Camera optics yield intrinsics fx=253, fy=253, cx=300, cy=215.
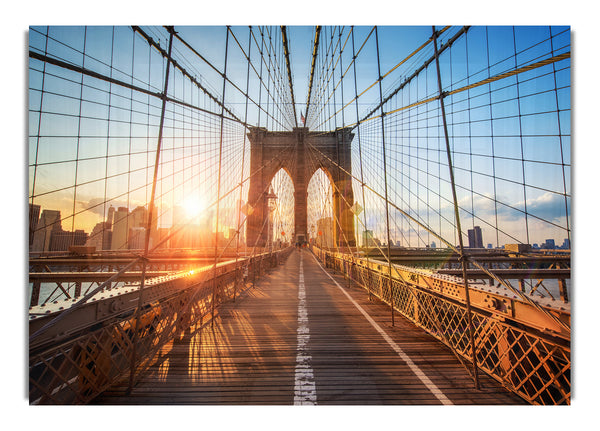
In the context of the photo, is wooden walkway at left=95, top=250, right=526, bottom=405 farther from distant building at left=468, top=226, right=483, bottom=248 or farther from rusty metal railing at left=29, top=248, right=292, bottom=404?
distant building at left=468, top=226, right=483, bottom=248

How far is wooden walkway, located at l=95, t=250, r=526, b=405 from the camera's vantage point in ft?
8.33

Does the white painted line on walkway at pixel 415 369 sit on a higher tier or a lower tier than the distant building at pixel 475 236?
lower

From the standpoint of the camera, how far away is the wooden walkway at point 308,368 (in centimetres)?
254

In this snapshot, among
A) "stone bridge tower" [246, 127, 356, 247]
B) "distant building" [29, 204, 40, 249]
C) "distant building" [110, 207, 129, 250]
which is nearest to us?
"distant building" [29, 204, 40, 249]

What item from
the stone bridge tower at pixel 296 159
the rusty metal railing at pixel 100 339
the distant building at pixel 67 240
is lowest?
the rusty metal railing at pixel 100 339

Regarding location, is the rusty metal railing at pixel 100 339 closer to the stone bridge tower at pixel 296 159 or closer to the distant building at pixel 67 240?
the distant building at pixel 67 240

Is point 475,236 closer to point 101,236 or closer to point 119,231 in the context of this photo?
point 119,231

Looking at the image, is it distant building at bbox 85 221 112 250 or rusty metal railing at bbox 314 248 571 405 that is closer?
rusty metal railing at bbox 314 248 571 405

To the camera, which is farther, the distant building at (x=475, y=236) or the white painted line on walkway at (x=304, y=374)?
the distant building at (x=475, y=236)

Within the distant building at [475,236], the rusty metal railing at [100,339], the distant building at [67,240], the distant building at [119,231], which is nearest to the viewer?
Result: the rusty metal railing at [100,339]

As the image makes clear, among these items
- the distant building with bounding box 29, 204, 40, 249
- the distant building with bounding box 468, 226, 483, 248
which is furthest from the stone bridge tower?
the distant building with bounding box 29, 204, 40, 249

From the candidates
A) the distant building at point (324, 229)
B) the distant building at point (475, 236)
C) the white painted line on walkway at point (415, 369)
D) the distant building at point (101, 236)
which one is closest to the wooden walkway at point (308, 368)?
the white painted line on walkway at point (415, 369)

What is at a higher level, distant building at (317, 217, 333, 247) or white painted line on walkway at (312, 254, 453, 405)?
distant building at (317, 217, 333, 247)

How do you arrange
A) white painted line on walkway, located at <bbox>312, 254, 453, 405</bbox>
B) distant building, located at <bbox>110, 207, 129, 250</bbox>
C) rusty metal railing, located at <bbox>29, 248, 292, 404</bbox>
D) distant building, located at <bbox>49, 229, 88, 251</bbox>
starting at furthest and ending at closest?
distant building, located at <bbox>110, 207, 129, 250</bbox>, distant building, located at <bbox>49, 229, 88, 251</bbox>, white painted line on walkway, located at <bbox>312, 254, 453, 405</bbox>, rusty metal railing, located at <bbox>29, 248, 292, 404</bbox>
